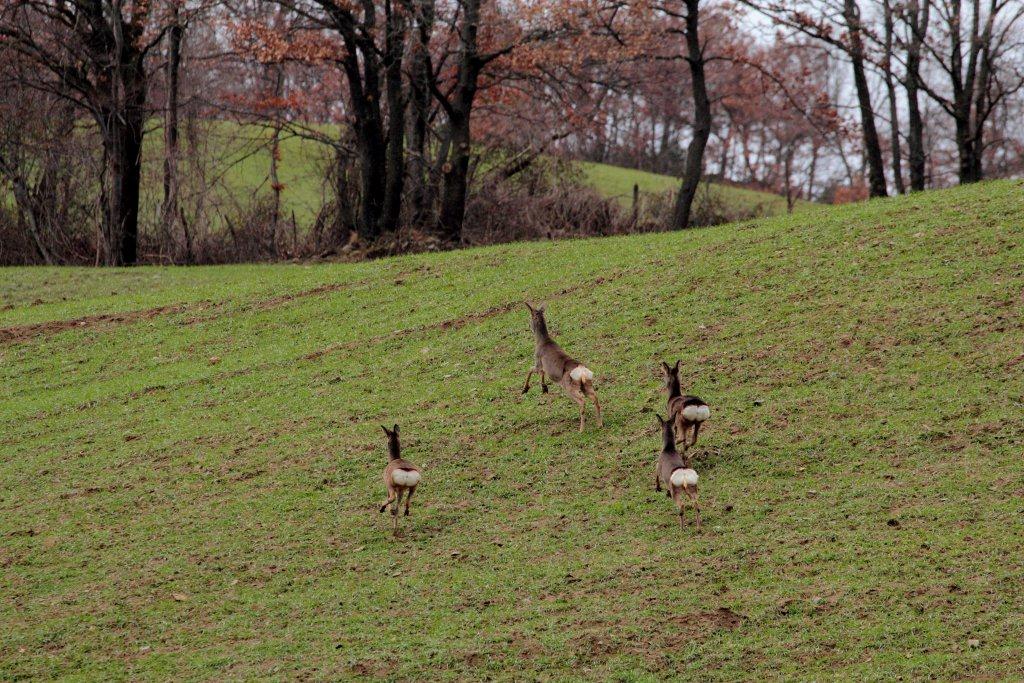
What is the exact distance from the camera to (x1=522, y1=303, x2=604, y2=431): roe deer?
11.4 meters

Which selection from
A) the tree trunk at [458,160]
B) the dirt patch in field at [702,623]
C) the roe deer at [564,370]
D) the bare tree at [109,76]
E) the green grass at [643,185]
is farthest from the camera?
the green grass at [643,185]

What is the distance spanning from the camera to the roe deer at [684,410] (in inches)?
397

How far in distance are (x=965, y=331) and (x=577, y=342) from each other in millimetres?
5014

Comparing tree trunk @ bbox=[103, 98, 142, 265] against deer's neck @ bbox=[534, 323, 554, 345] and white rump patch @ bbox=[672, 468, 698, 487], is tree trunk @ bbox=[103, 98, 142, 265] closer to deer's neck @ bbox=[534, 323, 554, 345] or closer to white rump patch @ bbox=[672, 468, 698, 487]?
deer's neck @ bbox=[534, 323, 554, 345]

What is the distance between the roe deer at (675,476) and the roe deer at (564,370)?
5.15ft

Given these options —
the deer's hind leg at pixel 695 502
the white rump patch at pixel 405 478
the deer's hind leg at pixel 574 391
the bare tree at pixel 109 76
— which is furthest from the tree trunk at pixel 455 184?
the deer's hind leg at pixel 695 502

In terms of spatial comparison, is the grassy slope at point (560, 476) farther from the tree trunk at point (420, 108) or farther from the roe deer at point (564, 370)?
the tree trunk at point (420, 108)

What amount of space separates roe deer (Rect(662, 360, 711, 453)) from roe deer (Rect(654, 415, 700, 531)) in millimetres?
230

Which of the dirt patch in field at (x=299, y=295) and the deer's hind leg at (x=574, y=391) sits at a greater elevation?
the dirt patch in field at (x=299, y=295)

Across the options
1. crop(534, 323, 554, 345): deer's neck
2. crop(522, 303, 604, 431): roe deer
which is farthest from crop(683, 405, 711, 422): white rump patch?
crop(534, 323, 554, 345): deer's neck

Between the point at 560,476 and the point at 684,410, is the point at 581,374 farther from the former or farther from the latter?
the point at 684,410

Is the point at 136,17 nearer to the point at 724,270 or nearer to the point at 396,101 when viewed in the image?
the point at 396,101

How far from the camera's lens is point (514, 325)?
16.6m

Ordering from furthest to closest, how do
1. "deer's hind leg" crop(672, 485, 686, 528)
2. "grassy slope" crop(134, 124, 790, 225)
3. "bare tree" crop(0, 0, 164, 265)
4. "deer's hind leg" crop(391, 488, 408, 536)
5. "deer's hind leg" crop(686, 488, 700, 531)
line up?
1. "grassy slope" crop(134, 124, 790, 225)
2. "bare tree" crop(0, 0, 164, 265)
3. "deer's hind leg" crop(391, 488, 408, 536)
4. "deer's hind leg" crop(672, 485, 686, 528)
5. "deer's hind leg" crop(686, 488, 700, 531)
